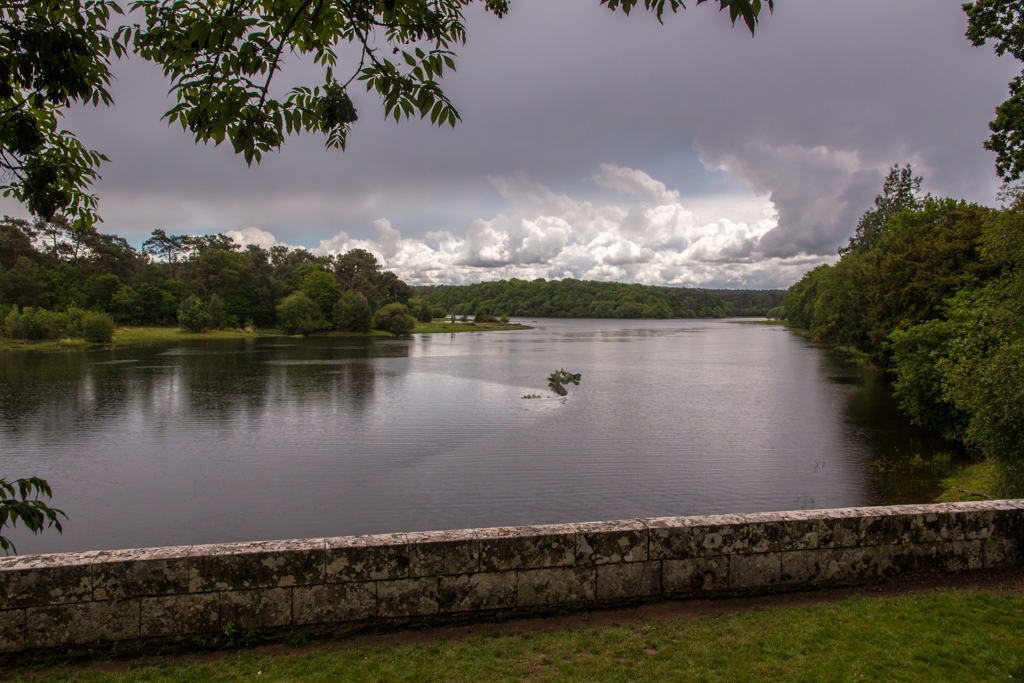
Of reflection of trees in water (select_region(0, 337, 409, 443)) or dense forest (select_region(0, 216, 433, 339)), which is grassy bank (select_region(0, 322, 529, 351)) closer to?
dense forest (select_region(0, 216, 433, 339))

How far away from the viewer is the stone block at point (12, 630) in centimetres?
400

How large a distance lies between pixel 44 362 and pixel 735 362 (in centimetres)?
5704

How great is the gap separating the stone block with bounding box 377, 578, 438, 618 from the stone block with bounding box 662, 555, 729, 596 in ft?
6.65

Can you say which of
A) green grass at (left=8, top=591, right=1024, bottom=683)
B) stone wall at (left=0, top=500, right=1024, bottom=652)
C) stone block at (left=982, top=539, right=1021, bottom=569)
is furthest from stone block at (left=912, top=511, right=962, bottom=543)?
green grass at (left=8, top=591, right=1024, bottom=683)

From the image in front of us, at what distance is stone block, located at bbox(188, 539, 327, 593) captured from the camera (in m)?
4.29

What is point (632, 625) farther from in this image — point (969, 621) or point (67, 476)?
point (67, 476)

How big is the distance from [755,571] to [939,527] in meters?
1.85

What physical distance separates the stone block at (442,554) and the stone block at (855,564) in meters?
3.20

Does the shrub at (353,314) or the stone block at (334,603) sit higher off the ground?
the shrub at (353,314)

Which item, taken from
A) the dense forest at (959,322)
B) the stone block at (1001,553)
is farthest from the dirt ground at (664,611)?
the dense forest at (959,322)

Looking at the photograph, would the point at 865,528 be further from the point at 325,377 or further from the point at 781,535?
the point at 325,377

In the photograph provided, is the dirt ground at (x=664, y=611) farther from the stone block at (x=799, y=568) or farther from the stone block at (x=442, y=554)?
the stone block at (x=442, y=554)

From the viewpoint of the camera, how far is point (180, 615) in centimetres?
426

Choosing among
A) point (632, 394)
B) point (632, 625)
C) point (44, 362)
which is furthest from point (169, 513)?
point (44, 362)
